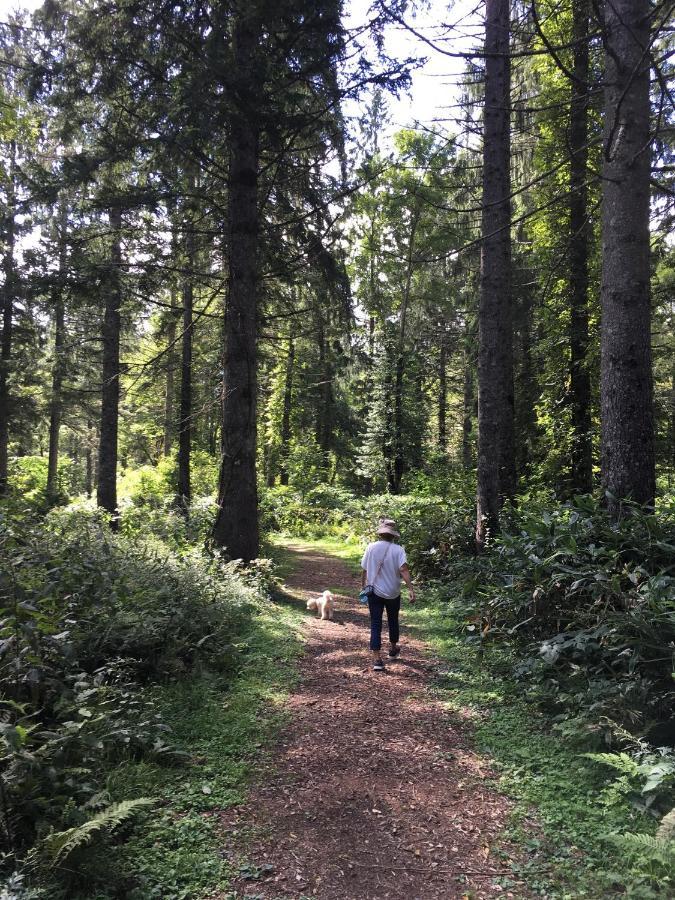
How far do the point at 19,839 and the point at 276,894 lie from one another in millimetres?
1331

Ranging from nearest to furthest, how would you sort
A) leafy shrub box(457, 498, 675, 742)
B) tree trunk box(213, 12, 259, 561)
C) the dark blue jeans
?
leafy shrub box(457, 498, 675, 742)
the dark blue jeans
tree trunk box(213, 12, 259, 561)

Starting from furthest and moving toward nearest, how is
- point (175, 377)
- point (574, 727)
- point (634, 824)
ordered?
1. point (175, 377)
2. point (574, 727)
3. point (634, 824)

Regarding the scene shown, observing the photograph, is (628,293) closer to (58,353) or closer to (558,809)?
(558,809)

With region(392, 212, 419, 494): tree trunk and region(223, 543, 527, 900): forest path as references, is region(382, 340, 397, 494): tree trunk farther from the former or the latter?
region(223, 543, 527, 900): forest path

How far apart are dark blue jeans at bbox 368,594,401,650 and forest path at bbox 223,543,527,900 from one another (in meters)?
0.52

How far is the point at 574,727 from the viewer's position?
13.2 feet

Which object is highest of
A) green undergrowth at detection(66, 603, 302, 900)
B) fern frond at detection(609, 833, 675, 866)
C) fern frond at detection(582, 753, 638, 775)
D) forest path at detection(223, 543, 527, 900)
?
Answer: fern frond at detection(582, 753, 638, 775)

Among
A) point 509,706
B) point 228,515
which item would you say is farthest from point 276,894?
point 228,515

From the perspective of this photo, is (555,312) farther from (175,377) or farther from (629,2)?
(175,377)

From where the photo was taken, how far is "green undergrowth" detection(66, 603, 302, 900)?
9.04ft

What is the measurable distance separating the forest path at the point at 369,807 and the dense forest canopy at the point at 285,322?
Answer: 885 millimetres

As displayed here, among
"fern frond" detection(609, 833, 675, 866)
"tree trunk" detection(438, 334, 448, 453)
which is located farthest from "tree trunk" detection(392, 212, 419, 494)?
"fern frond" detection(609, 833, 675, 866)

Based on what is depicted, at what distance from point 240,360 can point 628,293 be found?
5.95m

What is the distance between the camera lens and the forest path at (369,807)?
2.91 metres
